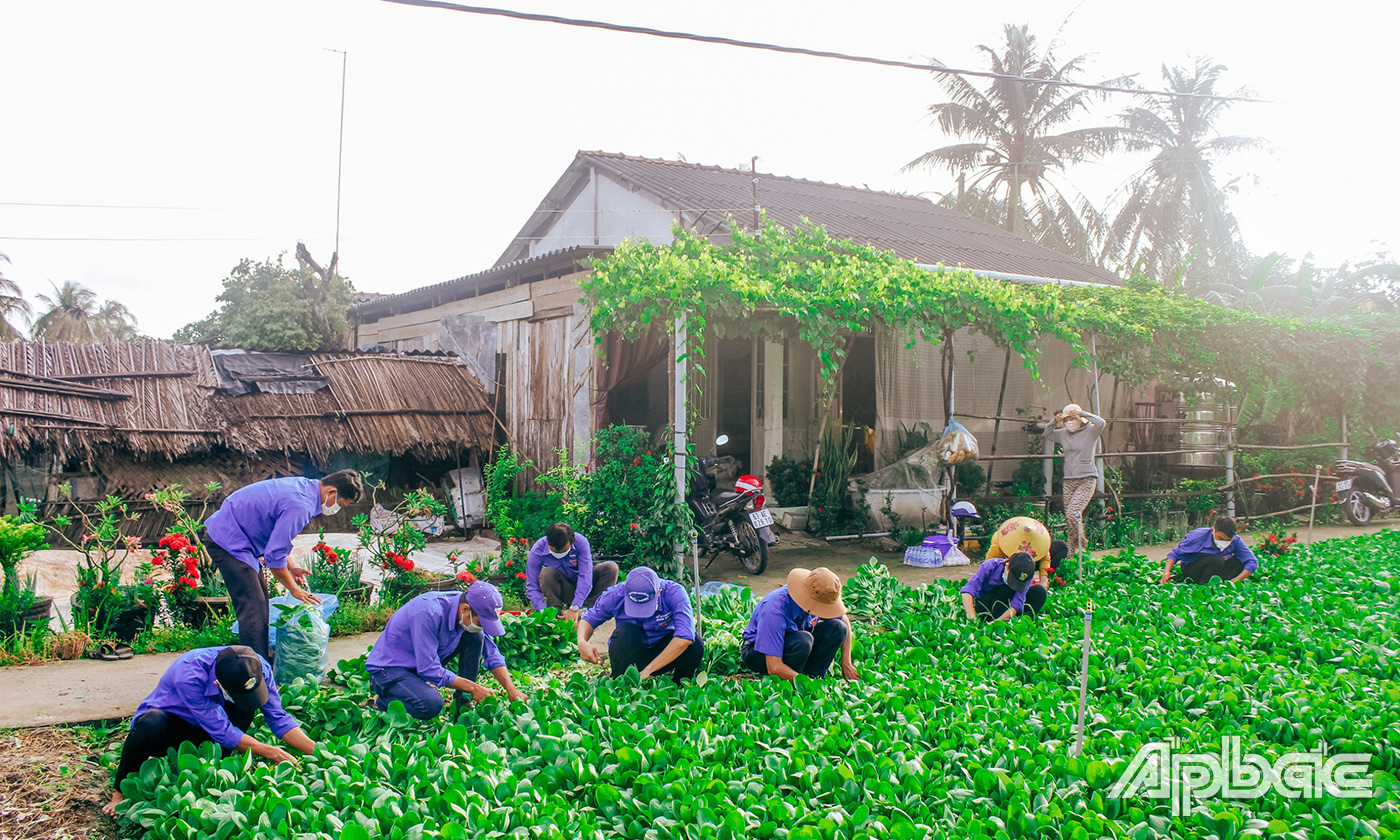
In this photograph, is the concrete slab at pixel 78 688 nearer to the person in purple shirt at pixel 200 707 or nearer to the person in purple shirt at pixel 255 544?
the person in purple shirt at pixel 255 544

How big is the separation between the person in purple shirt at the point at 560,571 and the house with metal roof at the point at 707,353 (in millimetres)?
2507

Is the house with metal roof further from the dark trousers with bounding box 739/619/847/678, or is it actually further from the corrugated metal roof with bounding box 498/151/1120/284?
the dark trousers with bounding box 739/619/847/678

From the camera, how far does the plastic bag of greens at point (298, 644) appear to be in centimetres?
450

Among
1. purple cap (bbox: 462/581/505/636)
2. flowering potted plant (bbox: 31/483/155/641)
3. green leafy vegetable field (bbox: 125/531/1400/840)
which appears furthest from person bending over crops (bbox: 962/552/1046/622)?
flowering potted plant (bbox: 31/483/155/641)

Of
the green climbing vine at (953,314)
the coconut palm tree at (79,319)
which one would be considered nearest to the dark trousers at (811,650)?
the green climbing vine at (953,314)

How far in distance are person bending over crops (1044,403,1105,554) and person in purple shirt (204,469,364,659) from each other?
7.45 metres

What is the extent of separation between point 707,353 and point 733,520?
3416 mm

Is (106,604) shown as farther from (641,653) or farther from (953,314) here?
(953,314)

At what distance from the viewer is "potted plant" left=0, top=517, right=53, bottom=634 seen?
5.29 m

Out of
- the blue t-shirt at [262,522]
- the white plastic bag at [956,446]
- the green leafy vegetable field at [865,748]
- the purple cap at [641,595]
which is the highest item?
the white plastic bag at [956,446]

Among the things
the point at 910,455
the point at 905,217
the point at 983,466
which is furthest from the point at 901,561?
the point at 905,217

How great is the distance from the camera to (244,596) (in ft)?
15.1

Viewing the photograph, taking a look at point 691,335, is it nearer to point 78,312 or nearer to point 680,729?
point 680,729

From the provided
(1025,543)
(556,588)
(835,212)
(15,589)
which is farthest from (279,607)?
(835,212)
